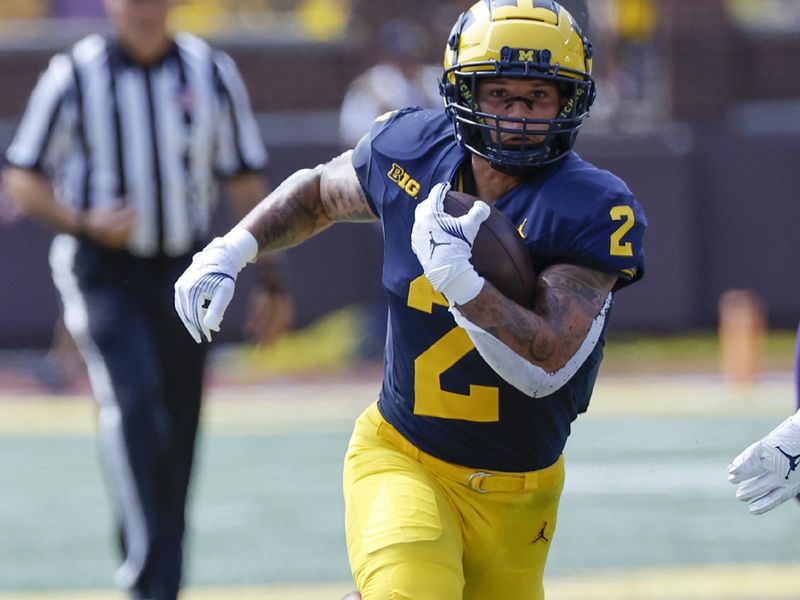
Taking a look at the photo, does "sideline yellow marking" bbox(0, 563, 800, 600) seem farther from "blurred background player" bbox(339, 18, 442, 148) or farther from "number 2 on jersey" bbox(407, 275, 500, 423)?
"blurred background player" bbox(339, 18, 442, 148)

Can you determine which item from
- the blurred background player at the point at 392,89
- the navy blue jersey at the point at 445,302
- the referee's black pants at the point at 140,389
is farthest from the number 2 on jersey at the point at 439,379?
the blurred background player at the point at 392,89

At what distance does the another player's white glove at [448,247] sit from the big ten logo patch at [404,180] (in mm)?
293

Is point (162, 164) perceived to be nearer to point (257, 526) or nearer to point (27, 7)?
point (257, 526)

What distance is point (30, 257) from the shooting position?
1093cm

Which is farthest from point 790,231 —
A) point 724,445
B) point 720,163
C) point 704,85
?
point 724,445

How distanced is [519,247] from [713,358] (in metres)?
7.76

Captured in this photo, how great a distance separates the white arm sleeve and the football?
11 cm

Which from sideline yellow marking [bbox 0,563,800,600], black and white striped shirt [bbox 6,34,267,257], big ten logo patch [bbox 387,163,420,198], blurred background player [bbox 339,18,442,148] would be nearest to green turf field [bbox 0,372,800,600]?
sideline yellow marking [bbox 0,563,800,600]

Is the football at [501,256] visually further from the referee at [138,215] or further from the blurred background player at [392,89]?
the blurred background player at [392,89]

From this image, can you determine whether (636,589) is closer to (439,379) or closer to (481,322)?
(439,379)

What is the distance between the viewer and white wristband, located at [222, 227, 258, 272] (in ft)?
11.9

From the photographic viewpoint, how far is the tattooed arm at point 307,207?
3.74 metres

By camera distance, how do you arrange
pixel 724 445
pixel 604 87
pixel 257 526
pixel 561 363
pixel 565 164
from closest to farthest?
pixel 561 363 < pixel 565 164 < pixel 257 526 < pixel 724 445 < pixel 604 87

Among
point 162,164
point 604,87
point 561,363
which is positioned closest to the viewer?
point 561,363
